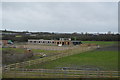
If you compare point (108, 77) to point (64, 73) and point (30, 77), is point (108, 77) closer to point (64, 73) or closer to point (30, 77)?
point (64, 73)

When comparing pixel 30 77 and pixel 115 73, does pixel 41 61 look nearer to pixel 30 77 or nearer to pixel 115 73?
pixel 30 77

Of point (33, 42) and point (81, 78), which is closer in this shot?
point (81, 78)

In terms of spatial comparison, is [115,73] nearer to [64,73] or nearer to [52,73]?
[64,73]

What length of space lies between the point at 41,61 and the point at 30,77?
5331 mm

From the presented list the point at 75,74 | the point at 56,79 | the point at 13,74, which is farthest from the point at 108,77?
Answer: the point at 13,74

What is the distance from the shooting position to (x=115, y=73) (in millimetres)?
8883

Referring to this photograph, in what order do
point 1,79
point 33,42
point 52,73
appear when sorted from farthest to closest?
point 33,42 → point 52,73 → point 1,79

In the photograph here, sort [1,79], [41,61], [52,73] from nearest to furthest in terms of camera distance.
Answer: [1,79] → [52,73] → [41,61]

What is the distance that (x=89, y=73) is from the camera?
909cm

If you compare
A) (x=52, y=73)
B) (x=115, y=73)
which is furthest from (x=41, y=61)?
(x=115, y=73)

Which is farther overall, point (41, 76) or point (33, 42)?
point (33, 42)

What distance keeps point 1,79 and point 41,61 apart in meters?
5.71

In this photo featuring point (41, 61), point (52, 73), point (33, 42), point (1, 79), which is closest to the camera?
point (1, 79)

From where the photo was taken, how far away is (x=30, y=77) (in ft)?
29.0
